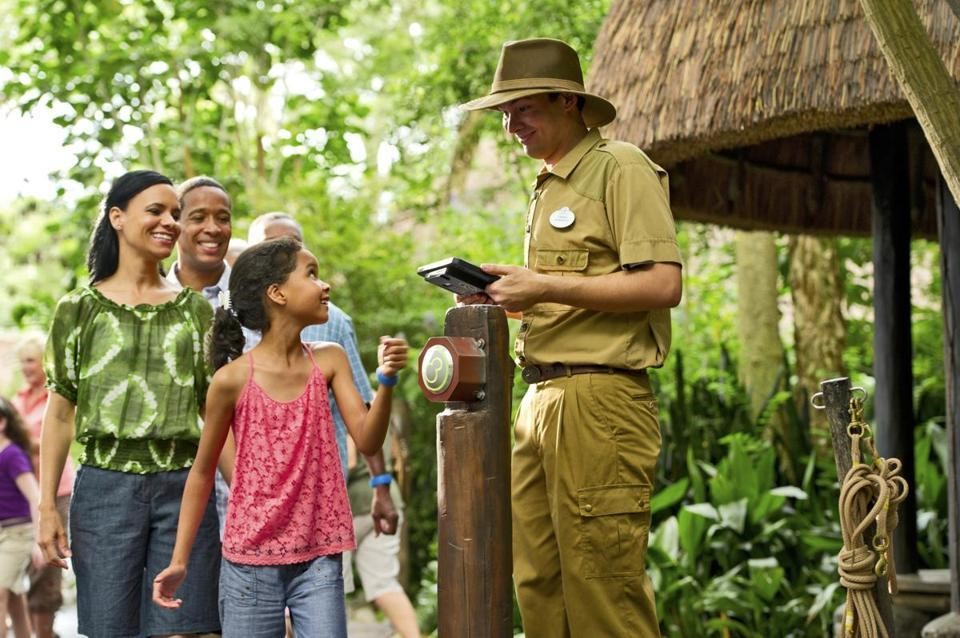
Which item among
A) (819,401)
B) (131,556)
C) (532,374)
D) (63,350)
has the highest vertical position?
(63,350)

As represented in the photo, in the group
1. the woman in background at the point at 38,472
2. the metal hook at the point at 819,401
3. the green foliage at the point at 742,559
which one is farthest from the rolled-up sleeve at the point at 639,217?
the woman in background at the point at 38,472

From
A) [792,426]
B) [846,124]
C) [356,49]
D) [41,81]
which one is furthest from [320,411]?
[356,49]

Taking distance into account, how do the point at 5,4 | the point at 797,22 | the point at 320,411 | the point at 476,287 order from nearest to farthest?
1. the point at 476,287
2. the point at 320,411
3. the point at 797,22
4. the point at 5,4

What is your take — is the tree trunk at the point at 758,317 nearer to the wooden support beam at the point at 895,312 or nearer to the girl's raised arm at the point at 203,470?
the wooden support beam at the point at 895,312

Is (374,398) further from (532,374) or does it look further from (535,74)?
(535,74)

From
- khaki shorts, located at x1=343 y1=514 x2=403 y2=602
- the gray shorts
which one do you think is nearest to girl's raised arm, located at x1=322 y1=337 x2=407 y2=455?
the gray shorts

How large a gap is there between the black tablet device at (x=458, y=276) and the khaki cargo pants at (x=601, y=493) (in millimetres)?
400

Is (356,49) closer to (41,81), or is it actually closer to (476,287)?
(41,81)

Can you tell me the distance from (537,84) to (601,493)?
1.14 meters

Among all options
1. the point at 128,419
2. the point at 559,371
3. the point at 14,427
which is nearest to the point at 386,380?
the point at 559,371

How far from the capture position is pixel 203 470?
353cm

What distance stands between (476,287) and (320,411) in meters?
0.62

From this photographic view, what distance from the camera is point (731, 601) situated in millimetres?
6043

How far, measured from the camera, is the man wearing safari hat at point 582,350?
3.36 meters
